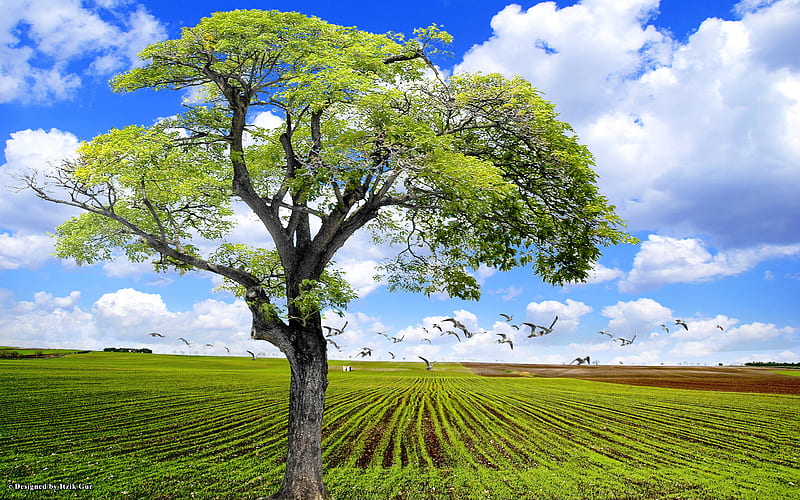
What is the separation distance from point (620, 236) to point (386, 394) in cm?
3602

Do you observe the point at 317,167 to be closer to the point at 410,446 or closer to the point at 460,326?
the point at 460,326

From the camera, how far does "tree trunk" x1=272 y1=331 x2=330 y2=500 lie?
47.1 feet

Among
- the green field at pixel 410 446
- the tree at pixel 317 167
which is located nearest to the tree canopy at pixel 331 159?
the tree at pixel 317 167

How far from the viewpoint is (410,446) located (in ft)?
78.6

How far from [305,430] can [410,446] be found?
35.8ft

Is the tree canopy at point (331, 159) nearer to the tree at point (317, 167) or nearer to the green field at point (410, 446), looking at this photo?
the tree at point (317, 167)

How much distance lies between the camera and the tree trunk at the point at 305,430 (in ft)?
47.1

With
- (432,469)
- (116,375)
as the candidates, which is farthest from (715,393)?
(116,375)

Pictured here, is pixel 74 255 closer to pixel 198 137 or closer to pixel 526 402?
pixel 198 137

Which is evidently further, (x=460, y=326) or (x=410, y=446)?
(x=410, y=446)

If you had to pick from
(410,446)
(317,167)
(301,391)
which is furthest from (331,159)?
(410,446)

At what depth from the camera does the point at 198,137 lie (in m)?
16.7

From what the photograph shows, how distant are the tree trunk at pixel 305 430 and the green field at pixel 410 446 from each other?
2742mm

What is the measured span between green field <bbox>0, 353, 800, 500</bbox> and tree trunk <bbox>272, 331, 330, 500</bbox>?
2.74 metres
